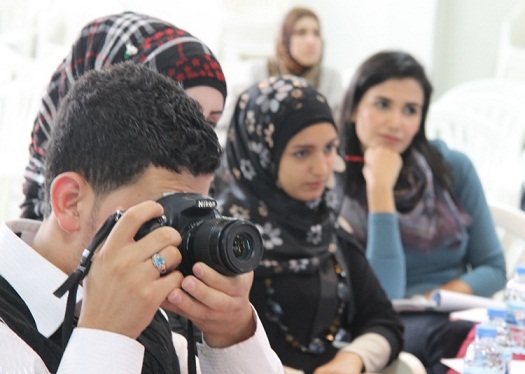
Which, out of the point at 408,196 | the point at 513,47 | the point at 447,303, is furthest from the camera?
the point at 513,47

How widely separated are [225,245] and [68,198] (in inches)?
8.1

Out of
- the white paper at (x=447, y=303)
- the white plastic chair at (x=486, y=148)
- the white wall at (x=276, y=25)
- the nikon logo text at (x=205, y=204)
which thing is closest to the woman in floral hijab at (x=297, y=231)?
the white paper at (x=447, y=303)

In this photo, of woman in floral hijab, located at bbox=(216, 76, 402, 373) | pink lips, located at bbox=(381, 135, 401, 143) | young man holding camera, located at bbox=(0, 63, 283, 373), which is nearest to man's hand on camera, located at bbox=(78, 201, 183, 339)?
young man holding camera, located at bbox=(0, 63, 283, 373)

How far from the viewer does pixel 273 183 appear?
2.13 metres

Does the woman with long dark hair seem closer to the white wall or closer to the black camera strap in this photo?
the black camera strap

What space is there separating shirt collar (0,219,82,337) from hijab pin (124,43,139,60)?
58 centimetres

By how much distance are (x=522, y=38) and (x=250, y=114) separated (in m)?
3.87

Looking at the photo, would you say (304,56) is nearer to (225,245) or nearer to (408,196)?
(408,196)

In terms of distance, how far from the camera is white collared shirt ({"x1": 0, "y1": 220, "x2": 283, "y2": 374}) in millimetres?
992

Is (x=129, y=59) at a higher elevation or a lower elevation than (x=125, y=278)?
higher

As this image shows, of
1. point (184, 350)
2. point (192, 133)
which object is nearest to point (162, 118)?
point (192, 133)

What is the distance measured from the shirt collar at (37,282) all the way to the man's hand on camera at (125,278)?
0.10 m

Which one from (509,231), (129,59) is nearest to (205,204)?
(129,59)

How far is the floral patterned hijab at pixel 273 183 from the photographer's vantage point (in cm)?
211
